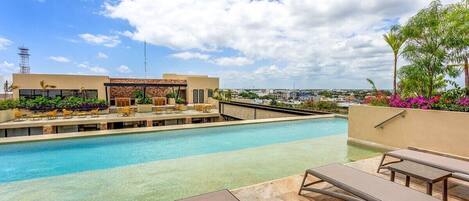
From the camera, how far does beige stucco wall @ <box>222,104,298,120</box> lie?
486 inches

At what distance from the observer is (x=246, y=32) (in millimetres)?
14844

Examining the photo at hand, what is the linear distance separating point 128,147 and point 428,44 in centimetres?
819

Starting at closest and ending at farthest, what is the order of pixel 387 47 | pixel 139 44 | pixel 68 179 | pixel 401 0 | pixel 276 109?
1. pixel 68 179
2. pixel 401 0
3. pixel 387 47
4. pixel 276 109
5. pixel 139 44

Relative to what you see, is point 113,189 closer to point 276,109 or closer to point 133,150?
point 133,150

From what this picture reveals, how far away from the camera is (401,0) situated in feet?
24.4

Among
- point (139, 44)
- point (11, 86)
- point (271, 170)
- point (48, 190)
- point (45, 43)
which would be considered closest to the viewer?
point (48, 190)

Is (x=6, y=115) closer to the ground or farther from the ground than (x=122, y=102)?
closer to the ground

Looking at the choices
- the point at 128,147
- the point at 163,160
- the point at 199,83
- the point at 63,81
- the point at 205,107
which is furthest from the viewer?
the point at 199,83

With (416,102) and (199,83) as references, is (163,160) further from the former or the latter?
(199,83)

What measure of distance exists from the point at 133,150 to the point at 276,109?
26.0ft

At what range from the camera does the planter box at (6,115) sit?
12260 millimetres

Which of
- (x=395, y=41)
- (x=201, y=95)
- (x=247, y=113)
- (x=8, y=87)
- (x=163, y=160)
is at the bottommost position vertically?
(x=163, y=160)

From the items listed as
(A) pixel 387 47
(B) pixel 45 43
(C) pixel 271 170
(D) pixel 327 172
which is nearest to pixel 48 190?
(C) pixel 271 170

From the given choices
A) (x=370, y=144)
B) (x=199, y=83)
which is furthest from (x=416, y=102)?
(x=199, y=83)
